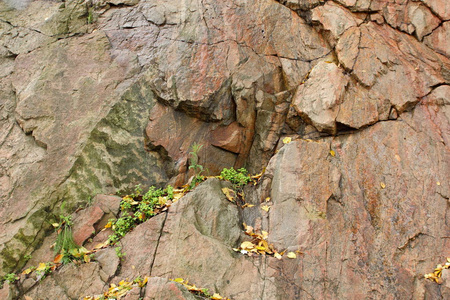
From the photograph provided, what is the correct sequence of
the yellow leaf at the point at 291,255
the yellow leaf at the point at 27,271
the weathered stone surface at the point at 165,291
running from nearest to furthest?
1. the weathered stone surface at the point at 165,291
2. the yellow leaf at the point at 291,255
3. the yellow leaf at the point at 27,271

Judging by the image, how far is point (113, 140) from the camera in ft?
17.7

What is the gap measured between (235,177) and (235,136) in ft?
2.04

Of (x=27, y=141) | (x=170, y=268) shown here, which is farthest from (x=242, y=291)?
(x=27, y=141)

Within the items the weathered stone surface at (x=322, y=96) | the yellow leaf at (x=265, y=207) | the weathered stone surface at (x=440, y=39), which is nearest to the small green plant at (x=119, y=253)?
the yellow leaf at (x=265, y=207)

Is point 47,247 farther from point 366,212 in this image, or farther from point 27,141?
point 366,212

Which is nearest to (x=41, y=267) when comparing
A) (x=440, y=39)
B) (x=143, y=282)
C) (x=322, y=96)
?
(x=143, y=282)

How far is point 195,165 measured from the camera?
531 centimetres

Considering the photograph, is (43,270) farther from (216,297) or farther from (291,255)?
(291,255)

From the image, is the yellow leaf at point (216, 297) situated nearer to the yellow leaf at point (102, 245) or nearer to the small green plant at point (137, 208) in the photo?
the small green plant at point (137, 208)

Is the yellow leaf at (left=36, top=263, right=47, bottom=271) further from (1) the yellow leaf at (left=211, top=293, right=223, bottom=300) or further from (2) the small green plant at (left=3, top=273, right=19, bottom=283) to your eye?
(1) the yellow leaf at (left=211, top=293, right=223, bottom=300)

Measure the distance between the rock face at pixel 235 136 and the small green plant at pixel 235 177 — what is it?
178 mm

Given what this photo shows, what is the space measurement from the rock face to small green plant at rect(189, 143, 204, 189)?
0.09m

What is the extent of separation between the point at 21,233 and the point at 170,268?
183 cm

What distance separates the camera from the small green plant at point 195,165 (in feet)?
17.1
